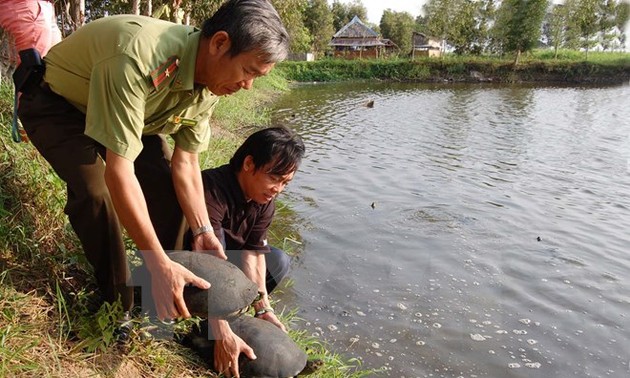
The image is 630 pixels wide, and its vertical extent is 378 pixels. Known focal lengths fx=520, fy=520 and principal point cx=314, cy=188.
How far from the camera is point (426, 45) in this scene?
185 ft

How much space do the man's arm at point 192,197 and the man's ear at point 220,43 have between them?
2.32ft

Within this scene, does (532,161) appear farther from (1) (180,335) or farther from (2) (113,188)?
(2) (113,188)

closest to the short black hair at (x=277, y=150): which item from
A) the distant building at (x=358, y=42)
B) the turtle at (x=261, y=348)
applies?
the turtle at (x=261, y=348)

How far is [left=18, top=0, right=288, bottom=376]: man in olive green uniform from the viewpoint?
1947 mm

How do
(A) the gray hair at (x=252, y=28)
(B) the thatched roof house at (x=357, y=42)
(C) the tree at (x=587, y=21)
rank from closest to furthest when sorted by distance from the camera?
(A) the gray hair at (x=252, y=28), (C) the tree at (x=587, y=21), (B) the thatched roof house at (x=357, y=42)

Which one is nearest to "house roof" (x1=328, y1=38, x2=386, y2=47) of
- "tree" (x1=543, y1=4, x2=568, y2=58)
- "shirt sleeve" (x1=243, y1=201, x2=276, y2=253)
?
"tree" (x1=543, y1=4, x2=568, y2=58)

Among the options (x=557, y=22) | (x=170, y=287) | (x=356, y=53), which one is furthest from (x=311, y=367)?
(x=557, y=22)

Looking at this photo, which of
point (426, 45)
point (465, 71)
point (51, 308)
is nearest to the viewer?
point (51, 308)

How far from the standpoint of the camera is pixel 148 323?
2572 millimetres

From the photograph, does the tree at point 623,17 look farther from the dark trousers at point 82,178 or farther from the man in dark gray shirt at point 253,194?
the dark trousers at point 82,178

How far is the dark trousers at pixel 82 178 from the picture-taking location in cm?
224

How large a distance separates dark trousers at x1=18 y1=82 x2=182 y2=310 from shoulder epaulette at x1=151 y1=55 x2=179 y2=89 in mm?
505

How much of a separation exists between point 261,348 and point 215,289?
1.69ft

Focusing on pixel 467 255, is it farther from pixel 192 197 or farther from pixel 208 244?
pixel 192 197
